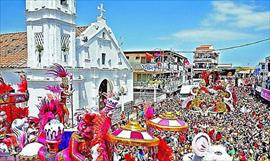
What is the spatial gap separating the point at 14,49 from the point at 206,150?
21833 millimetres

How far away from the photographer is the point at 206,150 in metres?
7.63

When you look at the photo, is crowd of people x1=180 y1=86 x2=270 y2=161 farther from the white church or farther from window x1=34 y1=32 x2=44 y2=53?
window x1=34 y1=32 x2=44 y2=53

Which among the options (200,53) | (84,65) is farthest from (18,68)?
(200,53)

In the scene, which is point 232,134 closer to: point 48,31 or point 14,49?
point 48,31

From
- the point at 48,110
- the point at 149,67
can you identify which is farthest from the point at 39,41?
the point at 149,67

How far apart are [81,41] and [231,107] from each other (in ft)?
40.1

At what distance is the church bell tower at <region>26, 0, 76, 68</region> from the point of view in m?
21.4

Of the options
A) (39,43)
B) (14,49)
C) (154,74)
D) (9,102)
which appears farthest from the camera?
(154,74)

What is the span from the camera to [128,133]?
9234mm

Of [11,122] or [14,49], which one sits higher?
[14,49]

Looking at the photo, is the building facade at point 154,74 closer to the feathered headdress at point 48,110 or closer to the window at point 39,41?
the window at point 39,41

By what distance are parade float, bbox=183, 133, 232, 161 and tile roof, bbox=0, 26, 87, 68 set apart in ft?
59.3

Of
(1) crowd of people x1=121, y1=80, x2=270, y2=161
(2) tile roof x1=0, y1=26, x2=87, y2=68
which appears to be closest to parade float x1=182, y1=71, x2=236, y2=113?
(1) crowd of people x1=121, y1=80, x2=270, y2=161

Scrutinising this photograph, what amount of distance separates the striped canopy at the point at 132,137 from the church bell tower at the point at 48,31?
13547mm
